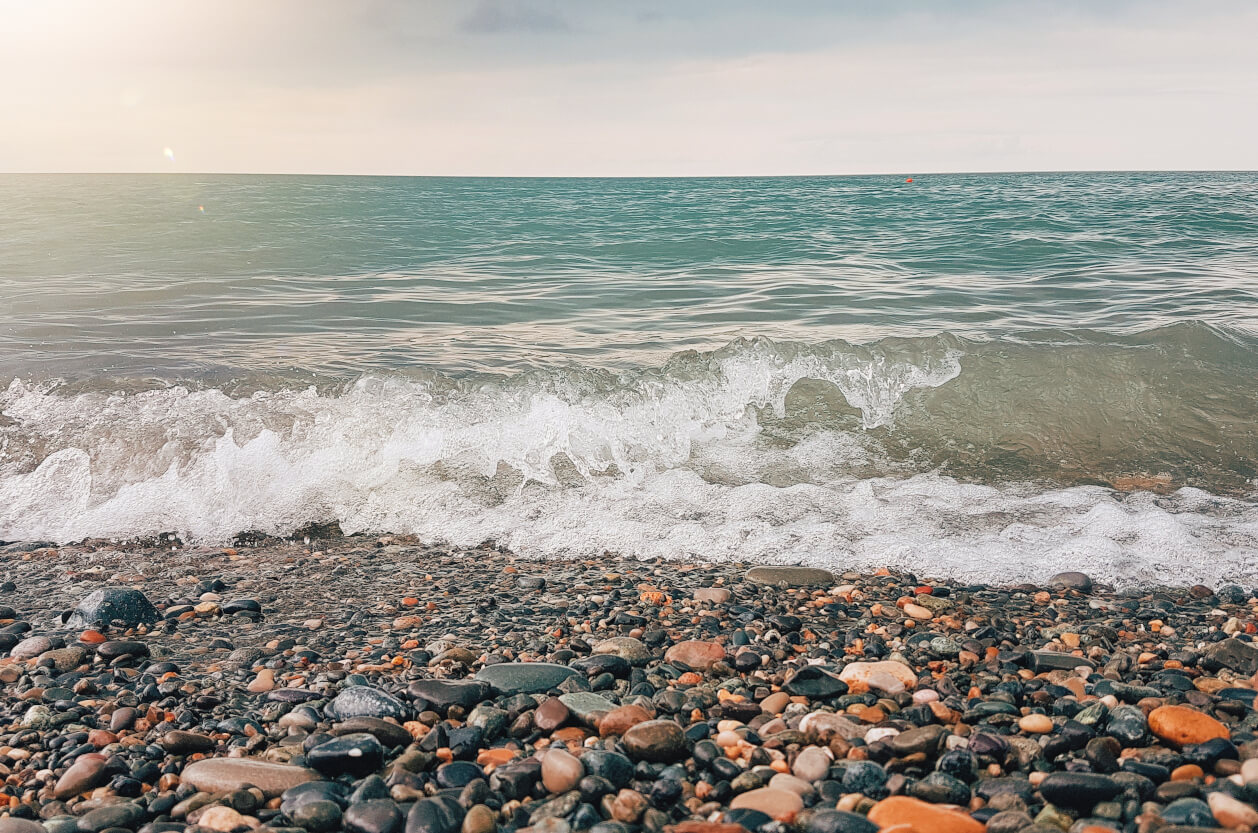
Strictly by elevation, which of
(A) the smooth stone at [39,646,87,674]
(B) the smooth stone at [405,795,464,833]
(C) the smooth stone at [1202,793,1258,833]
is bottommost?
(A) the smooth stone at [39,646,87,674]

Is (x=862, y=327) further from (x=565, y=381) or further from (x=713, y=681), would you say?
(x=713, y=681)

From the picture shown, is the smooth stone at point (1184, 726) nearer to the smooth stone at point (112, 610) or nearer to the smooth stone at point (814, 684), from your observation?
the smooth stone at point (814, 684)

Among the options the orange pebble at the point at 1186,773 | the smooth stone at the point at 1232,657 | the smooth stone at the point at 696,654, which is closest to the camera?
the orange pebble at the point at 1186,773

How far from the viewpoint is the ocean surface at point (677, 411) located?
14.7ft

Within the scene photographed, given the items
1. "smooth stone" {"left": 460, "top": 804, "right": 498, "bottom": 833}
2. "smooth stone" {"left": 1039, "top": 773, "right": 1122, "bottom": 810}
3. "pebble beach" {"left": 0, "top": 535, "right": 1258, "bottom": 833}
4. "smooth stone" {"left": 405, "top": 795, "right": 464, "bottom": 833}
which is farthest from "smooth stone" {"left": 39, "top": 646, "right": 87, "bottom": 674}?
"smooth stone" {"left": 1039, "top": 773, "right": 1122, "bottom": 810}

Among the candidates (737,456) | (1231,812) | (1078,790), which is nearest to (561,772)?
(1078,790)

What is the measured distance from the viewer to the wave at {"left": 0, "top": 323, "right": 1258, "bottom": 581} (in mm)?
4289

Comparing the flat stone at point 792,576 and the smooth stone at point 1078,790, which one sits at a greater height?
the smooth stone at point 1078,790

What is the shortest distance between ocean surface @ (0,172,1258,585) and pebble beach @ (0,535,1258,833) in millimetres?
650

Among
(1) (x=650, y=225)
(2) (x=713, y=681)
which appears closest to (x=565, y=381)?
(2) (x=713, y=681)

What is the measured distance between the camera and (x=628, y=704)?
251cm

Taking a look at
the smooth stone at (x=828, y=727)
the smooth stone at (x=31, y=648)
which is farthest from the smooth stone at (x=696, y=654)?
the smooth stone at (x=31, y=648)

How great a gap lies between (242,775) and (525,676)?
2.89 feet

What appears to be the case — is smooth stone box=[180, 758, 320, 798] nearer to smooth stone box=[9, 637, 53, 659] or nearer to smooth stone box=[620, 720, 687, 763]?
smooth stone box=[620, 720, 687, 763]
